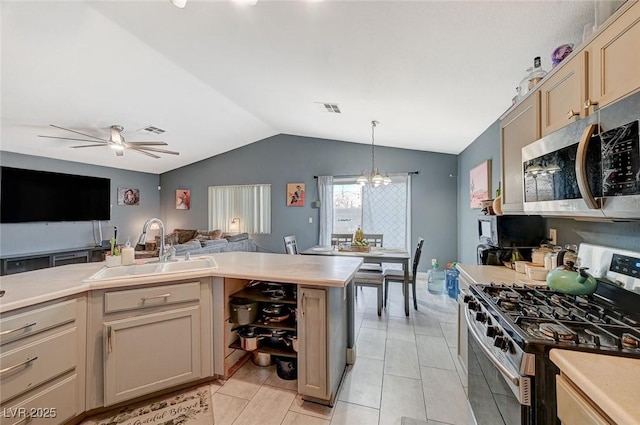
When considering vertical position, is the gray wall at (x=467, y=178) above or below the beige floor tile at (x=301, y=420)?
above

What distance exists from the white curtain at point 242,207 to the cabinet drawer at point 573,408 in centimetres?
577

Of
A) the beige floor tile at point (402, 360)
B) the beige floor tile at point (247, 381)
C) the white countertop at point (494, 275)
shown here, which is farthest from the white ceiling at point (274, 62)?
the beige floor tile at point (247, 381)

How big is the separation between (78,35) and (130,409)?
3.13 m

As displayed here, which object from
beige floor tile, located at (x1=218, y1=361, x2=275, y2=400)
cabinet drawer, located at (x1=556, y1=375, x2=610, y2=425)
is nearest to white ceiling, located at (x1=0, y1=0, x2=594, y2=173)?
cabinet drawer, located at (x1=556, y1=375, x2=610, y2=425)

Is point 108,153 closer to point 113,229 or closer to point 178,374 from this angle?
point 113,229

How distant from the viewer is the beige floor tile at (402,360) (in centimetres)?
218

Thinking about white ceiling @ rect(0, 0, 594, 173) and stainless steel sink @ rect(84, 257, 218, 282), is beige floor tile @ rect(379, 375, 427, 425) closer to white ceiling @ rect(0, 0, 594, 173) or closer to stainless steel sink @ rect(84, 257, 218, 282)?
stainless steel sink @ rect(84, 257, 218, 282)

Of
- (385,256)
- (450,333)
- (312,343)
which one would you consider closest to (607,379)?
(312,343)

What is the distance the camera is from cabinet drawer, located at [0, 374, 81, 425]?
1.29 meters

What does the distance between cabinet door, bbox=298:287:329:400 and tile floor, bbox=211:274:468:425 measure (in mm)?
159

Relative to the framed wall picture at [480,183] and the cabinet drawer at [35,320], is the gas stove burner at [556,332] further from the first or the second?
the framed wall picture at [480,183]

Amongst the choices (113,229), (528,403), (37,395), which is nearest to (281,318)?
(37,395)

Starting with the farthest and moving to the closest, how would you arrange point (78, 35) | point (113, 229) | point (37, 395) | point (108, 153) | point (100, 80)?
1. point (113, 229)
2. point (108, 153)
3. point (100, 80)
4. point (78, 35)
5. point (37, 395)

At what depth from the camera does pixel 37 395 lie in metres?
1.38
